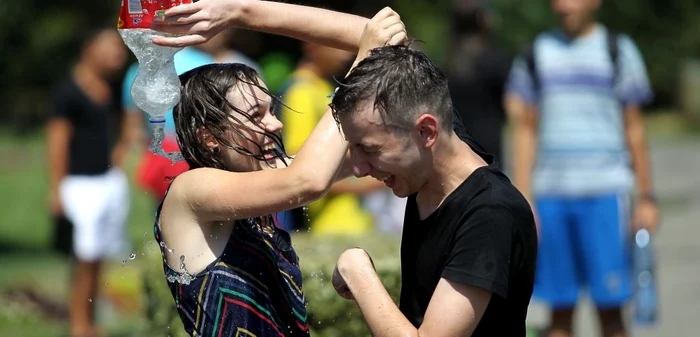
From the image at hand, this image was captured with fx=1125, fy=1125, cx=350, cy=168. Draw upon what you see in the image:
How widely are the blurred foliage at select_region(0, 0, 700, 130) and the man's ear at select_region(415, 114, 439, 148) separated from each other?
19968mm

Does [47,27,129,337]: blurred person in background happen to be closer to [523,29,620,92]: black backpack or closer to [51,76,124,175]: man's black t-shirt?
[51,76,124,175]: man's black t-shirt

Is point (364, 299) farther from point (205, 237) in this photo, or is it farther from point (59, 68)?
point (59, 68)

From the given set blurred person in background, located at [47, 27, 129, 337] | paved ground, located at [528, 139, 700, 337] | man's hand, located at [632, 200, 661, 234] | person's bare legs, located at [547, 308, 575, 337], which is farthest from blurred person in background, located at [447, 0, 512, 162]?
blurred person in background, located at [47, 27, 129, 337]

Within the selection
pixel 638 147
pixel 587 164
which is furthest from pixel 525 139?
pixel 638 147

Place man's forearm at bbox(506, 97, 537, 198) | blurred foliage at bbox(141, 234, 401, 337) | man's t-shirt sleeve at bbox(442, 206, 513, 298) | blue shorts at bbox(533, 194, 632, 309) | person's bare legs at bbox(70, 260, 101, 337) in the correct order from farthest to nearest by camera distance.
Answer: person's bare legs at bbox(70, 260, 101, 337) < man's forearm at bbox(506, 97, 537, 198) < blue shorts at bbox(533, 194, 632, 309) < blurred foliage at bbox(141, 234, 401, 337) < man's t-shirt sleeve at bbox(442, 206, 513, 298)

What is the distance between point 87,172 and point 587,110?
4.13 meters

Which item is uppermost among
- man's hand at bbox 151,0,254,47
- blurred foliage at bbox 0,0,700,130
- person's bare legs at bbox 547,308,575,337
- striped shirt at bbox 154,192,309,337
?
man's hand at bbox 151,0,254,47

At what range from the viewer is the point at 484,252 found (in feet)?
8.86

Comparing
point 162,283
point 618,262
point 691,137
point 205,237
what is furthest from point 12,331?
point 691,137

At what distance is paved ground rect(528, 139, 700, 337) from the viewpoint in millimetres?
8094

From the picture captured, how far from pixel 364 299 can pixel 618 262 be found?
12.8ft

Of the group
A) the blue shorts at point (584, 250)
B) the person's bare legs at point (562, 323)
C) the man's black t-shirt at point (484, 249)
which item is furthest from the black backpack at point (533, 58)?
the man's black t-shirt at point (484, 249)

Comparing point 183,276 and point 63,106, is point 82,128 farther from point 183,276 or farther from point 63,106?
point 183,276

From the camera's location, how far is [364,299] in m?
2.83
